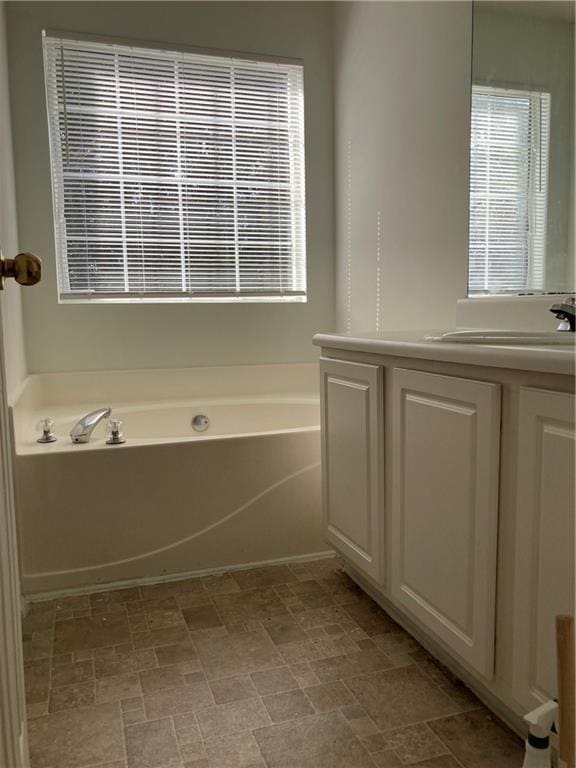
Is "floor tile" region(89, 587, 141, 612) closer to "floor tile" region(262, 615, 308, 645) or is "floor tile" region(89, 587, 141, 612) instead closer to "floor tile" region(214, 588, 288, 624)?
"floor tile" region(214, 588, 288, 624)

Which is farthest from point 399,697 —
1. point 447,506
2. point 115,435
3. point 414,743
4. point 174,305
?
point 174,305

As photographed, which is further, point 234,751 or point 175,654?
point 175,654

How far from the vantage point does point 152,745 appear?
1.37m

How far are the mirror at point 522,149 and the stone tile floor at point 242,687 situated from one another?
116 centimetres

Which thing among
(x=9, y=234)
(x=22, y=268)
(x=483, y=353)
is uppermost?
(x=9, y=234)

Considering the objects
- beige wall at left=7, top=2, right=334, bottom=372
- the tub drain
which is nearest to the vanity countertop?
the tub drain

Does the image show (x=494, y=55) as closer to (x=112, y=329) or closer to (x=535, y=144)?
(x=535, y=144)

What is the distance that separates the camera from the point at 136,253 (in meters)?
3.09

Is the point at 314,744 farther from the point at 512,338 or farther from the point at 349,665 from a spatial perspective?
the point at 512,338

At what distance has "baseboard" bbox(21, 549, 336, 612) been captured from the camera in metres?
2.09

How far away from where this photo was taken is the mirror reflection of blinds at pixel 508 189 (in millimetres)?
1825

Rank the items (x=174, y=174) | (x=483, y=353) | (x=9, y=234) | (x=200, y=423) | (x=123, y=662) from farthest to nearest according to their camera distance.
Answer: (x=174, y=174) < (x=200, y=423) < (x=9, y=234) < (x=123, y=662) < (x=483, y=353)

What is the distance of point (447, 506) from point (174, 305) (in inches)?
82.8

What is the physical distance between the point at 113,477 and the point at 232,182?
1.76 metres
